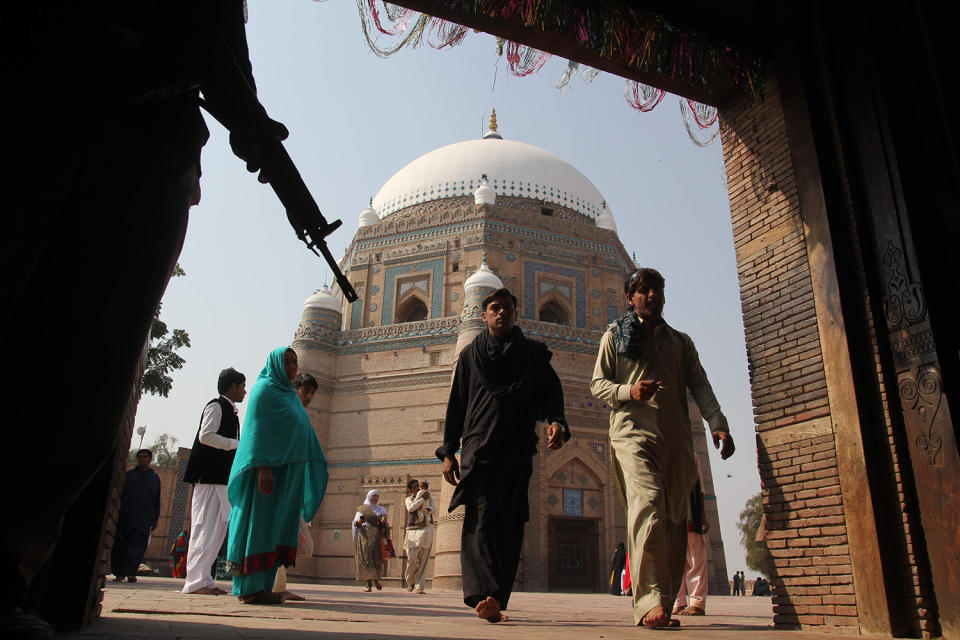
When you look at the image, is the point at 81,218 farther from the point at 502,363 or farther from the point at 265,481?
the point at 265,481

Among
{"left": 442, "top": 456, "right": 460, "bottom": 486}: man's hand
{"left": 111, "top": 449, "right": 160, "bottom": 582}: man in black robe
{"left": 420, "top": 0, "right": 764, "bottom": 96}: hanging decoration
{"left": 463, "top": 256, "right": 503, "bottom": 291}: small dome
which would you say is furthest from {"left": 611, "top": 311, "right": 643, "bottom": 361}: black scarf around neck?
{"left": 463, "top": 256, "right": 503, "bottom": 291}: small dome

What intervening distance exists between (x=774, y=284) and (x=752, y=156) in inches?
29.3

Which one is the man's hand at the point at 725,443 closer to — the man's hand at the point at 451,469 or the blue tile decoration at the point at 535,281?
the man's hand at the point at 451,469

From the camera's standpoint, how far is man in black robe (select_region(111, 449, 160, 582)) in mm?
6781

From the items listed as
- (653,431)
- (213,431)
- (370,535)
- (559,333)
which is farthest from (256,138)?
(559,333)

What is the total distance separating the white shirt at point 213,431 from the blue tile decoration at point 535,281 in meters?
14.4

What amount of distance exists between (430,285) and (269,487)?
53.0 feet

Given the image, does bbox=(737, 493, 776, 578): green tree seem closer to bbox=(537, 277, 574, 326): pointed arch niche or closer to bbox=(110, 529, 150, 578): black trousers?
bbox=(537, 277, 574, 326): pointed arch niche

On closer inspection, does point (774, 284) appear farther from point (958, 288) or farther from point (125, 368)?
point (125, 368)

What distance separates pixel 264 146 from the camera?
5.34 ft

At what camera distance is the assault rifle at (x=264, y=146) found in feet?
4.91

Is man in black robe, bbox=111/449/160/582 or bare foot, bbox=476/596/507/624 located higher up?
man in black robe, bbox=111/449/160/582

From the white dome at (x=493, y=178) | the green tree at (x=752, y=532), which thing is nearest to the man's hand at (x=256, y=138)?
the white dome at (x=493, y=178)

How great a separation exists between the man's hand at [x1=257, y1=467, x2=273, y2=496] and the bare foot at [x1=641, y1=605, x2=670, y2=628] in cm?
198
